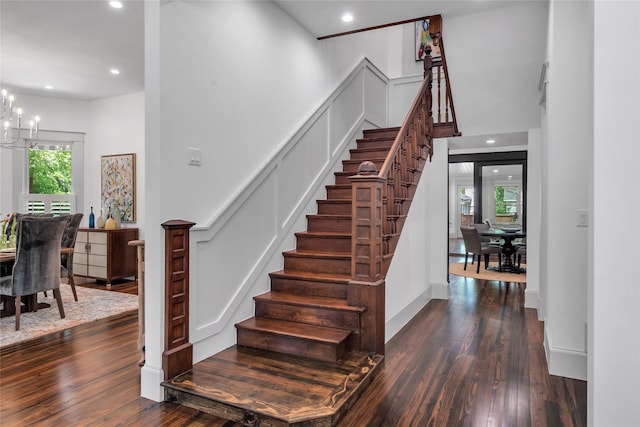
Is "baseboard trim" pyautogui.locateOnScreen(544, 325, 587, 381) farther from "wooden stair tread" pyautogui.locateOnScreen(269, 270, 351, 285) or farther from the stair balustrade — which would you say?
"wooden stair tread" pyautogui.locateOnScreen(269, 270, 351, 285)

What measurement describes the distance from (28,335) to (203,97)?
2.85 meters

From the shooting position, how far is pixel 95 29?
13.7 feet

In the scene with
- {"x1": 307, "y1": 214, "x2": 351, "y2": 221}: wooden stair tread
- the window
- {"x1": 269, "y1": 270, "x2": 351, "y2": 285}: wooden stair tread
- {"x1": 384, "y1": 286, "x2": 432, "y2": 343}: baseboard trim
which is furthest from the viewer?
the window

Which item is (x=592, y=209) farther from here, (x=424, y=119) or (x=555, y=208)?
(x=424, y=119)

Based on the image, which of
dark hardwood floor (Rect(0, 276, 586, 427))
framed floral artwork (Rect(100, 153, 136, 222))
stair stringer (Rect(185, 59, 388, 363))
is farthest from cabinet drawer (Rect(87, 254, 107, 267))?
stair stringer (Rect(185, 59, 388, 363))

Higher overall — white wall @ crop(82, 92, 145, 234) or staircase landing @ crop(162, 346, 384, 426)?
white wall @ crop(82, 92, 145, 234)

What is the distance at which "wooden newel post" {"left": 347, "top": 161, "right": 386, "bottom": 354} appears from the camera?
302cm

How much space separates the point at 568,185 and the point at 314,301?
2.11 meters

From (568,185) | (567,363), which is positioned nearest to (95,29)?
(568,185)

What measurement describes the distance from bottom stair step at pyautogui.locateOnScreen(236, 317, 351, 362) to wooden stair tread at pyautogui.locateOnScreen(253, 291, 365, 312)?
166mm

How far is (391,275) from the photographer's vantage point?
11.9ft

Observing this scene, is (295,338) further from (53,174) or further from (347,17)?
(53,174)

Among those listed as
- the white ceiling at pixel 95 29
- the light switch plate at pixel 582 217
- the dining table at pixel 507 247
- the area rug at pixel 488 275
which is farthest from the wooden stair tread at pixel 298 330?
the dining table at pixel 507 247

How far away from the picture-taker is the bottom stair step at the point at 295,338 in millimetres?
2850
